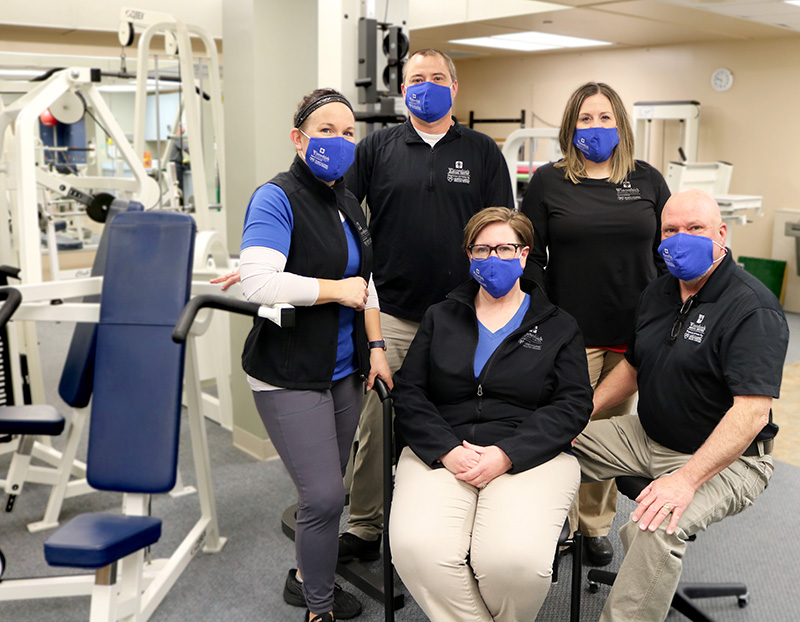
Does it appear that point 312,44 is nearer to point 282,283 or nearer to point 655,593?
point 282,283

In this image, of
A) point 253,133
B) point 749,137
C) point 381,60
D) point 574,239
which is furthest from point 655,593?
point 749,137

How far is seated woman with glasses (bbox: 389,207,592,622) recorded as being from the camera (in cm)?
175

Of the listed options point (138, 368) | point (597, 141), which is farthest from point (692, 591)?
point (138, 368)

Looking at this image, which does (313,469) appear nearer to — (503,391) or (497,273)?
(503,391)

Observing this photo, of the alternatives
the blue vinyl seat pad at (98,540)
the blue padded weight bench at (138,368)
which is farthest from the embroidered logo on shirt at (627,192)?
the blue vinyl seat pad at (98,540)

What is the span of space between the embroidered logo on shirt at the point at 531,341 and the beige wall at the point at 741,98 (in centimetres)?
637

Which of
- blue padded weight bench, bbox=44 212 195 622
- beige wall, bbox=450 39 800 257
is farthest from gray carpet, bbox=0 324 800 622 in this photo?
beige wall, bbox=450 39 800 257

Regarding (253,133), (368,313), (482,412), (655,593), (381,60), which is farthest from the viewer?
(253,133)

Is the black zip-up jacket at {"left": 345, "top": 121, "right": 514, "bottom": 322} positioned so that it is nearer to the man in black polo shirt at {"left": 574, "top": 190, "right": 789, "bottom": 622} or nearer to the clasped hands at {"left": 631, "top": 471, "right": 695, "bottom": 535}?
the man in black polo shirt at {"left": 574, "top": 190, "right": 789, "bottom": 622}

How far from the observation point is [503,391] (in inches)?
76.7

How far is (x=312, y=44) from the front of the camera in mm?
3252

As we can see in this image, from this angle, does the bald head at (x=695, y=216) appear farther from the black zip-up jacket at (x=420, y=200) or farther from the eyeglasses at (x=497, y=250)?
the black zip-up jacket at (x=420, y=200)

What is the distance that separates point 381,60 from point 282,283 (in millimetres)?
1464

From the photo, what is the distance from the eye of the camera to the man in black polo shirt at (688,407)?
178 cm
